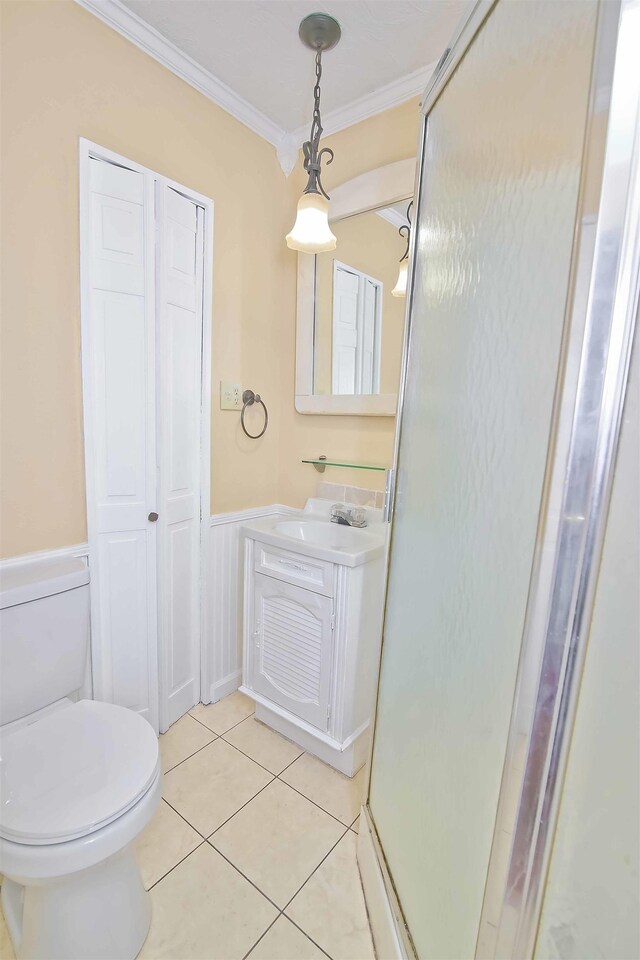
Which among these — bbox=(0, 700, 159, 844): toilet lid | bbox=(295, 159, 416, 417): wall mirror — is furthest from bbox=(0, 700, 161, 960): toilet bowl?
bbox=(295, 159, 416, 417): wall mirror

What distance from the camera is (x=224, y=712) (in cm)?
176

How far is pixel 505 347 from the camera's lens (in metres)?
0.60

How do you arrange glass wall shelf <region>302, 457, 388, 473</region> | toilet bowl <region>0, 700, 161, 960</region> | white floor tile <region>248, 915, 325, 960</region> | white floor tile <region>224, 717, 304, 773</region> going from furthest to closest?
1. glass wall shelf <region>302, 457, 388, 473</region>
2. white floor tile <region>224, 717, 304, 773</region>
3. white floor tile <region>248, 915, 325, 960</region>
4. toilet bowl <region>0, 700, 161, 960</region>

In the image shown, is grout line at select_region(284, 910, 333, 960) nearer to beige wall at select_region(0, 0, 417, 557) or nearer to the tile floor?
the tile floor

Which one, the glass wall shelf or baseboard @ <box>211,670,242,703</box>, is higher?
the glass wall shelf

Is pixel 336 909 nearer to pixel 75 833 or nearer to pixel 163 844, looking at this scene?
pixel 163 844

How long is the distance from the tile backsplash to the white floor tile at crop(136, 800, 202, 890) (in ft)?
3.98

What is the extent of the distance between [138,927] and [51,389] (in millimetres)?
1402

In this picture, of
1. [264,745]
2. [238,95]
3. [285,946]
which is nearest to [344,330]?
[238,95]

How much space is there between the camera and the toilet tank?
41.5 inches

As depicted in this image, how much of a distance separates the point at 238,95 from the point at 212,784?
2492 mm

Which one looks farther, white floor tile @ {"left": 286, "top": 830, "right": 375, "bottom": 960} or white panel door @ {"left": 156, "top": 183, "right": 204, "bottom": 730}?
white panel door @ {"left": 156, "top": 183, "right": 204, "bottom": 730}

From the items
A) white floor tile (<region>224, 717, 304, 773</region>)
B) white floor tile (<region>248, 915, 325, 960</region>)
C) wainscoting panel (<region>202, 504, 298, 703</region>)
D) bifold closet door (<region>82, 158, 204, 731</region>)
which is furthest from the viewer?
wainscoting panel (<region>202, 504, 298, 703</region>)

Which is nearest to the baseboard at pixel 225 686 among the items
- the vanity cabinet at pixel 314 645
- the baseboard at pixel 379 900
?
the vanity cabinet at pixel 314 645
